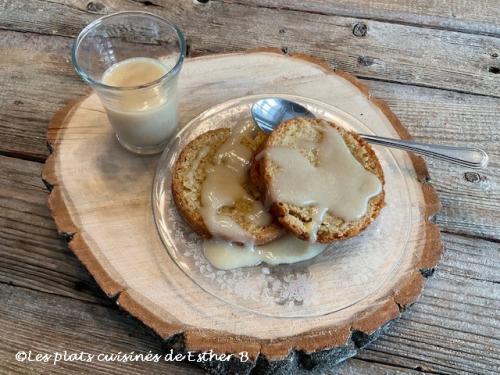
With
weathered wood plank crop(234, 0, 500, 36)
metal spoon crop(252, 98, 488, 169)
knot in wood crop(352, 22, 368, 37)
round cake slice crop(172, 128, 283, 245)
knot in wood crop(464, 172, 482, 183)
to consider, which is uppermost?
weathered wood plank crop(234, 0, 500, 36)

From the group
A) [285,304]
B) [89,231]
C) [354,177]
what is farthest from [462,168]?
[89,231]

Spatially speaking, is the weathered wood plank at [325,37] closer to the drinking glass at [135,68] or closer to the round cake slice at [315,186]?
the drinking glass at [135,68]

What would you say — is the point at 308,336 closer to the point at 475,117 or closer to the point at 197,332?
the point at 197,332

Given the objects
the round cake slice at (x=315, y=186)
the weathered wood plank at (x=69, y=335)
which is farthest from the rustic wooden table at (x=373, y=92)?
the round cake slice at (x=315, y=186)

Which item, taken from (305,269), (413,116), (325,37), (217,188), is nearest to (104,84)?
(217,188)

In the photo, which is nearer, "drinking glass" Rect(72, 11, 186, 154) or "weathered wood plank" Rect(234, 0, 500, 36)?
"drinking glass" Rect(72, 11, 186, 154)

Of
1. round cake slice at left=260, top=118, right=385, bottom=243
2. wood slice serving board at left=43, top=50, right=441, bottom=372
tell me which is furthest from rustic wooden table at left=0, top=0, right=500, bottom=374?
round cake slice at left=260, top=118, right=385, bottom=243

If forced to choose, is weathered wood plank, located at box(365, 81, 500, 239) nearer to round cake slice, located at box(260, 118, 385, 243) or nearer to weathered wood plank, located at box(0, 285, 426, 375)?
round cake slice, located at box(260, 118, 385, 243)
